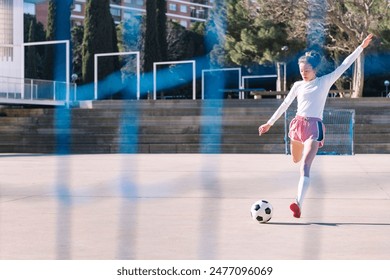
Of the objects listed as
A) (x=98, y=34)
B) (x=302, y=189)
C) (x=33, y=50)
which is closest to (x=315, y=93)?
(x=302, y=189)

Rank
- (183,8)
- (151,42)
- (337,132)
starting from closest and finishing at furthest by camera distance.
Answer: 1. (337,132)
2. (151,42)
3. (183,8)

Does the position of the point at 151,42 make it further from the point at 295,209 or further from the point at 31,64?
the point at 295,209

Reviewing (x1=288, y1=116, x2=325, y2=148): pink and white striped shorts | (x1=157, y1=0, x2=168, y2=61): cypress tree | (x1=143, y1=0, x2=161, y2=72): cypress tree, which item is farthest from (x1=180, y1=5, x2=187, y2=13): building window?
(x1=288, y1=116, x2=325, y2=148): pink and white striped shorts

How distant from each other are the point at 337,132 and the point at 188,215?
1683 centimetres

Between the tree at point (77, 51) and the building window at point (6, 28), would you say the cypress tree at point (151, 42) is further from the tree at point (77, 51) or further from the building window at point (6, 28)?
the building window at point (6, 28)

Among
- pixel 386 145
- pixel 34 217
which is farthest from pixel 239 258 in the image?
pixel 386 145

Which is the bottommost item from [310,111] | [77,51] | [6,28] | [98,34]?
[310,111]

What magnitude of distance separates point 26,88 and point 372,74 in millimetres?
25880

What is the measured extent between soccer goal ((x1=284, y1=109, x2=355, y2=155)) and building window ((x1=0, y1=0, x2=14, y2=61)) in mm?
13850

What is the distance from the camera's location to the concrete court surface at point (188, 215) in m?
Answer: 6.42

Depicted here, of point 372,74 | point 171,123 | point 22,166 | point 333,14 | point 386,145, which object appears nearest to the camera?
point 22,166

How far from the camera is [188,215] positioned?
880cm

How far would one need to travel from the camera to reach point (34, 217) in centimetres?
855
